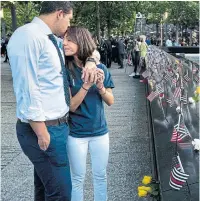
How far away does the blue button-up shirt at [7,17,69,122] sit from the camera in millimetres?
2611

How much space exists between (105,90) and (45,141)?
0.76m

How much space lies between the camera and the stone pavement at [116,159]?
4.57 metres

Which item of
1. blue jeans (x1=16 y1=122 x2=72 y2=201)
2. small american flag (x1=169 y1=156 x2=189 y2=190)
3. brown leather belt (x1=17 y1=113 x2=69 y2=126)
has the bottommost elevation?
small american flag (x1=169 y1=156 x2=189 y2=190)

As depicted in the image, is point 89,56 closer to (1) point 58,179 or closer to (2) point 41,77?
(2) point 41,77

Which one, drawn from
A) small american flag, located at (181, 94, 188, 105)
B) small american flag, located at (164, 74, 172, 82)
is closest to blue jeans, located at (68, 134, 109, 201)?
small american flag, located at (181, 94, 188, 105)

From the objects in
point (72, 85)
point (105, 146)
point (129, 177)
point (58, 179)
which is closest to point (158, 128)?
point (129, 177)

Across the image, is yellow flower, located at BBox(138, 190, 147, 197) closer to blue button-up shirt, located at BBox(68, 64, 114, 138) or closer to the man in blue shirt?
blue button-up shirt, located at BBox(68, 64, 114, 138)

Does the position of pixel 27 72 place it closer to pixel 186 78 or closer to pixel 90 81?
pixel 90 81

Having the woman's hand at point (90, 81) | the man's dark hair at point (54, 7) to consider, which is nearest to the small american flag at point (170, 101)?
the woman's hand at point (90, 81)

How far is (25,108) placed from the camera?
2.64 meters

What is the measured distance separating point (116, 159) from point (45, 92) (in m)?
3.18

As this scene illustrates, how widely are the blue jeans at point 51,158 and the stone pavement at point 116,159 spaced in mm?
1482

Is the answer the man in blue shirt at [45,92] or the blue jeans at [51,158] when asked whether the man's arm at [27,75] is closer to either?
the man in blue shirt at [45,92]

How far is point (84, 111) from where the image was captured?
3346 millimetres
